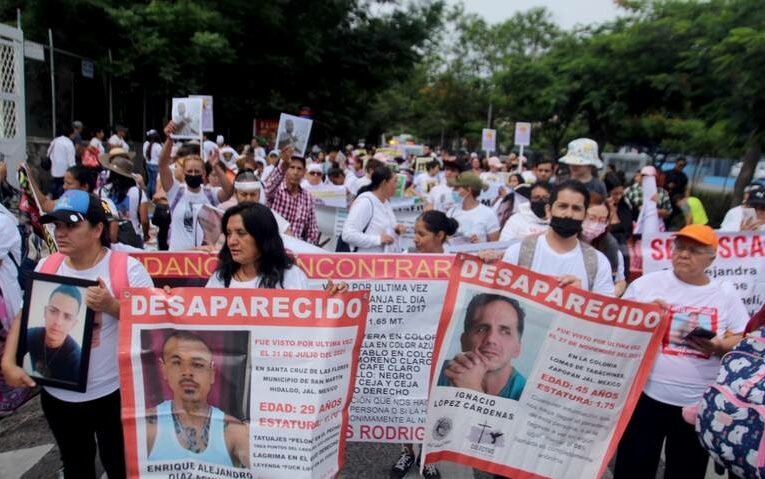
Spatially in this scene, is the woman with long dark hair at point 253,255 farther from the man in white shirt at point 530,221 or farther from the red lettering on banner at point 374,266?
the man in white shirt at point 530,221

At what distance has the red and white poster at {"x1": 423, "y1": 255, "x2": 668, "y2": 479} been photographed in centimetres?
318

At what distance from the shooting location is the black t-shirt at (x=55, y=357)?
2.95 m

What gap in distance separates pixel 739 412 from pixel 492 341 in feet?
3.57

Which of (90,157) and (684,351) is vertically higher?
(90,157)

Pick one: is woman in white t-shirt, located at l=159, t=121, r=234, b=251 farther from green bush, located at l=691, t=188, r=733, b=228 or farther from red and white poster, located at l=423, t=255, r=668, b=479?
green bush, located at l=691, t=188, r=733, b=228

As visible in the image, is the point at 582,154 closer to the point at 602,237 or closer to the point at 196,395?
the point at 602,237

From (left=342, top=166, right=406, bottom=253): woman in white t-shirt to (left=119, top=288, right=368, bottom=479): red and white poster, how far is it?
8.55ft

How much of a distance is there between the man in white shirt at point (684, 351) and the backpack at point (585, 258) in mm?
236

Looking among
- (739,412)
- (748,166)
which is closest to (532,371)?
(739,412)

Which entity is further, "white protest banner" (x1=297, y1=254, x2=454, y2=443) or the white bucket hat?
the white bucket hat

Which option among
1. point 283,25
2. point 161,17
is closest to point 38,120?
point 161,17

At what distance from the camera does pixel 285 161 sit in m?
6.89

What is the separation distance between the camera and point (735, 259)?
451 cm

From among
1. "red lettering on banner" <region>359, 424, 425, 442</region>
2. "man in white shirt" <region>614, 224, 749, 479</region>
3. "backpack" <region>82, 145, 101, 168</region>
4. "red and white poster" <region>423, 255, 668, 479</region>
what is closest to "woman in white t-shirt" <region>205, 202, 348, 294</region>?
"red and white poster" <region>423, 255, 668, 479</region>
